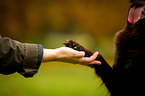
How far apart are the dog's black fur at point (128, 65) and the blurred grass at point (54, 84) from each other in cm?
59

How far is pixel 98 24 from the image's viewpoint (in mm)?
9562

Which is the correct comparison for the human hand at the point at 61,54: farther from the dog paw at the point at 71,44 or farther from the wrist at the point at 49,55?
the dog paw at the point at 71,44

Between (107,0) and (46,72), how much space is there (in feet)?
16.4

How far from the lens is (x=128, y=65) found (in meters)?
2.62

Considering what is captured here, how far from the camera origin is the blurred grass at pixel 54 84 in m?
4.10

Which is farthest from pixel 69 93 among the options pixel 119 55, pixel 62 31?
pixel 62 31

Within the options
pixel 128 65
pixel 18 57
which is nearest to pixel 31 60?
pixel 18 57

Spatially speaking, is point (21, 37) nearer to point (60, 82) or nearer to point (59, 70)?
point (59, 70)

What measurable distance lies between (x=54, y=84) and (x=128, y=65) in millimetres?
2482


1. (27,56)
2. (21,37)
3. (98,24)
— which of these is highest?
(27,56)

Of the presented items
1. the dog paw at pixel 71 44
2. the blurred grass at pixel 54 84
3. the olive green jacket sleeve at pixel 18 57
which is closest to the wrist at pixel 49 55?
the olive green jacket sleeve at pixel 18 57

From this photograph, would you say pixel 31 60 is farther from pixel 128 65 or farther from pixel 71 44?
pixel 128 65

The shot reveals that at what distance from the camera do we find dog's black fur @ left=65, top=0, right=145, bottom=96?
8.34ft

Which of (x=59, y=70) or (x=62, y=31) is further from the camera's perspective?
(x=62, y=31)
